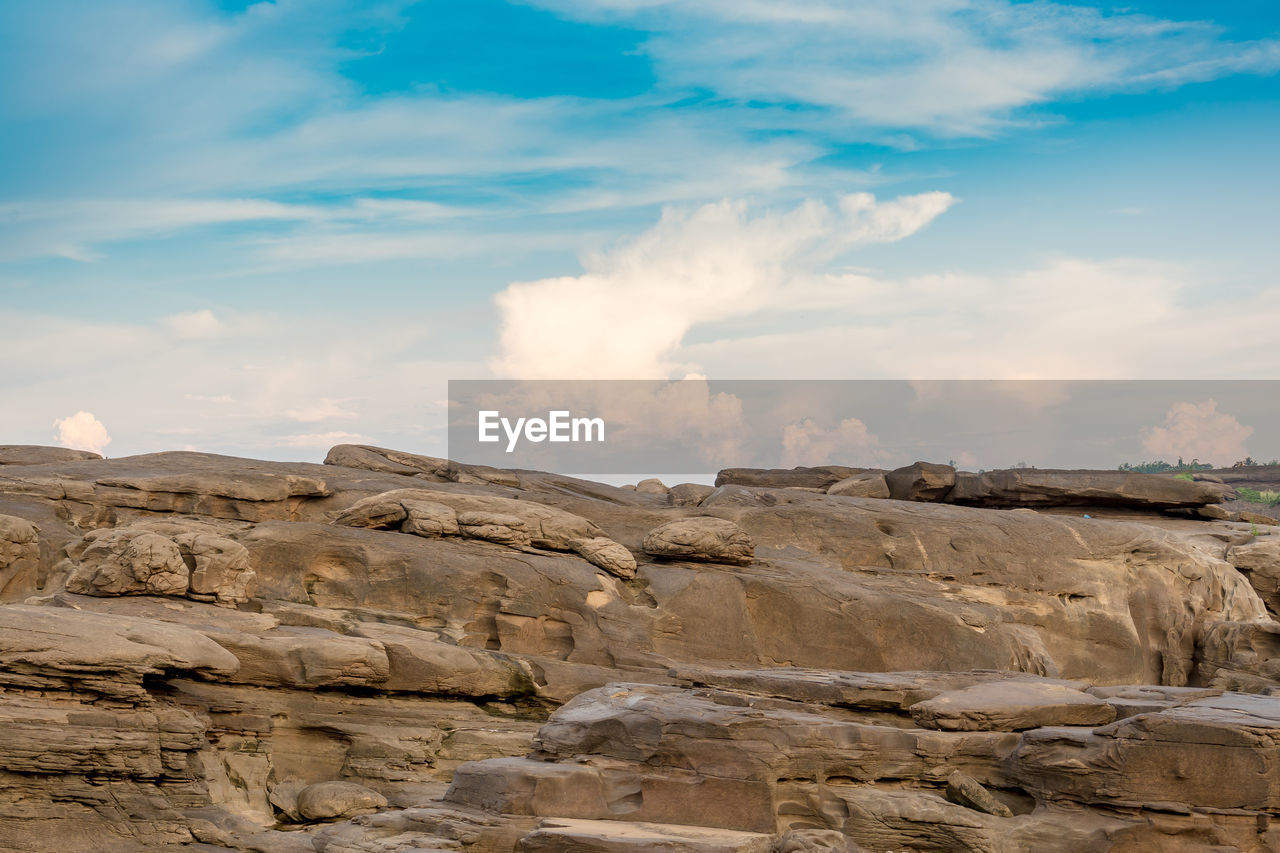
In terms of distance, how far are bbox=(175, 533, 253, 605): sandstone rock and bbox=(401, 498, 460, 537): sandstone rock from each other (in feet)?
11.1

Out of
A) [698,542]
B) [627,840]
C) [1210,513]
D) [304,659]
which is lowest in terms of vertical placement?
[627,840]

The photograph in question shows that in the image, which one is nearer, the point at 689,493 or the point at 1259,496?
the point at 689,493

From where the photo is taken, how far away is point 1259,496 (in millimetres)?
52719

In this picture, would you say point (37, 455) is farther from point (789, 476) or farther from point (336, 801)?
point (789, 476)

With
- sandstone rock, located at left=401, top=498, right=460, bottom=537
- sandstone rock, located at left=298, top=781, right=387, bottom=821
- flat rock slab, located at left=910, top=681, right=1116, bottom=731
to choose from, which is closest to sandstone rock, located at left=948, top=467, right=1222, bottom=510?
flat rock slab, located at left=910, top=681, right=1116, bottom=731

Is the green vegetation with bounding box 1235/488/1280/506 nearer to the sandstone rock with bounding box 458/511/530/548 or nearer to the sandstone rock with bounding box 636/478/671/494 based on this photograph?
the sandstone rock with bounding box 636/478/671/494

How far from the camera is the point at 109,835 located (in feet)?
39.5

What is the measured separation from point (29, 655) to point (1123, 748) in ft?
41.7

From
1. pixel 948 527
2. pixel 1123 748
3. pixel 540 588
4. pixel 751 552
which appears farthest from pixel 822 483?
pixel 1123 748

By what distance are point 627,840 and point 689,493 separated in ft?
55.7

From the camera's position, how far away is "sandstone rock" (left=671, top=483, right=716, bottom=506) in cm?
2702

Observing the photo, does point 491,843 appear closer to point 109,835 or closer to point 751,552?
point 109,835

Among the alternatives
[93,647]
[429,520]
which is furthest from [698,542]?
[93,647]

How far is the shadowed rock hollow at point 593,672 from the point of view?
12242 mm
